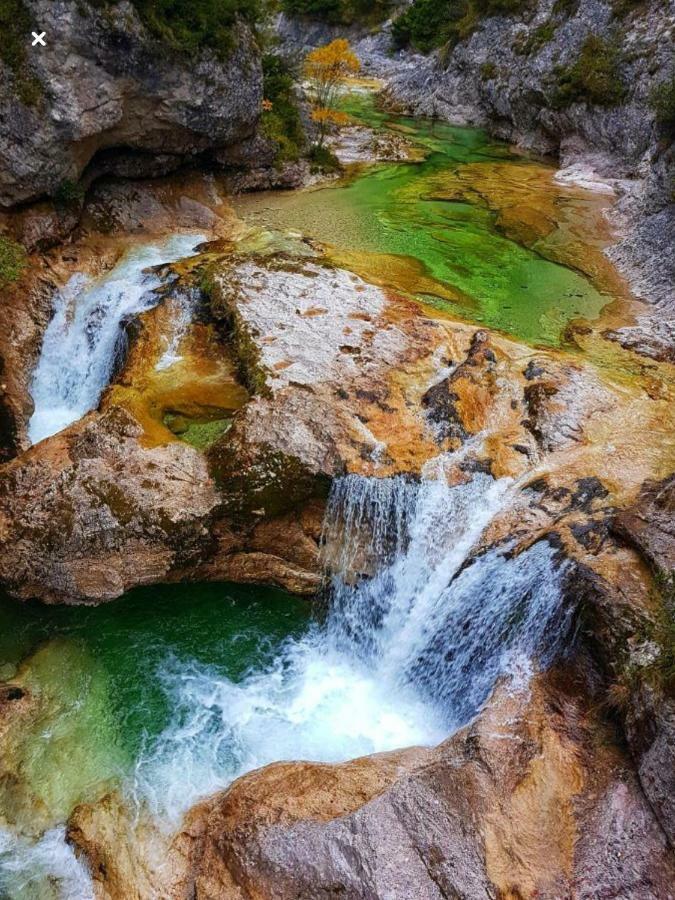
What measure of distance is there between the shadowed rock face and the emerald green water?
9890 millimetres

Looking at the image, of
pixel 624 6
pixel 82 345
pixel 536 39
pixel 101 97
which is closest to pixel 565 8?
pixel 536 39

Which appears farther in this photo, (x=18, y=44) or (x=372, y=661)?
(x=18, y=44)

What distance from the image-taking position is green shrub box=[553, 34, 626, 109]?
2766 centimetres

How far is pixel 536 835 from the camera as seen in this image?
23.1 feet

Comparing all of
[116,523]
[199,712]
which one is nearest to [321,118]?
[116,523]

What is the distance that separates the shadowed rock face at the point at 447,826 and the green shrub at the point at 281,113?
22.4m

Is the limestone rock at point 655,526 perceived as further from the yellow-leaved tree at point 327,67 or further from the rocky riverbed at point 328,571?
the yellow-leaved tree at point 327,67

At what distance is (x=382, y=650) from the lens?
1096 centimetres

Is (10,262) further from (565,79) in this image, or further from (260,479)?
(565,79)

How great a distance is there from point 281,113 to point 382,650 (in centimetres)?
2261

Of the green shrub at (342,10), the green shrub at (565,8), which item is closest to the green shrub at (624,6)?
the green shrub at (565,8)

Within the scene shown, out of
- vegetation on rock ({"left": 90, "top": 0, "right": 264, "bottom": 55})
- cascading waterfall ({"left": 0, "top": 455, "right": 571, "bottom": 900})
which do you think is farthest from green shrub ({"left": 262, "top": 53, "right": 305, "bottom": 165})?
cascading waterfall ({"left": 0, "top": 455, "right": 571, "bottom": 900})

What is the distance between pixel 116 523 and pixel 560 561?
23.8 feet

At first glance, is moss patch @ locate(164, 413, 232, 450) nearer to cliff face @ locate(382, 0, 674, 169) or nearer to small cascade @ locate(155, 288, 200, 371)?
small cascade @ locate(155, 288, 200, 371)
